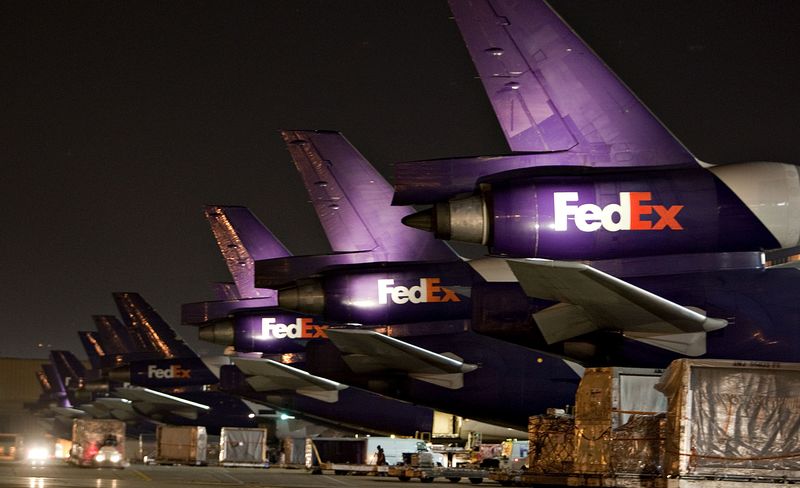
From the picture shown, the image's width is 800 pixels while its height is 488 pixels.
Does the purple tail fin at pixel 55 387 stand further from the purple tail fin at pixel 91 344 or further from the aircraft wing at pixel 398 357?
the aircraft wing at pixel 398 357

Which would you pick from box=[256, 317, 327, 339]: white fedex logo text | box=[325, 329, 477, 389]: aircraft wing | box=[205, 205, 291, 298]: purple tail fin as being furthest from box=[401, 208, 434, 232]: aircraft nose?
box=[205, 205, 291, 298]: purple tail fin

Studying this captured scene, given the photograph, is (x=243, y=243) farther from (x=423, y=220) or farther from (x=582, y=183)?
(x=582, y=183)

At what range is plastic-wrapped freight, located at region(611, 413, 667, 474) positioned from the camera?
19172 millimetres

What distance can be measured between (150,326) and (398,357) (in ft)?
164

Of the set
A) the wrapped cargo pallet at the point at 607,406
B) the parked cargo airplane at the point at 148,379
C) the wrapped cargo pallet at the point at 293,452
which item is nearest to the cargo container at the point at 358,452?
the wrapped cargo pallet at the point at 293,452

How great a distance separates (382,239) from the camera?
38.7m

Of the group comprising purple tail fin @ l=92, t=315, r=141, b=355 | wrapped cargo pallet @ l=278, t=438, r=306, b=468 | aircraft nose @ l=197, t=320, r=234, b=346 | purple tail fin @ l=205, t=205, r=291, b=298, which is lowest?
wrapped cargo pallet @ l=278, t=438, r=306, b=468

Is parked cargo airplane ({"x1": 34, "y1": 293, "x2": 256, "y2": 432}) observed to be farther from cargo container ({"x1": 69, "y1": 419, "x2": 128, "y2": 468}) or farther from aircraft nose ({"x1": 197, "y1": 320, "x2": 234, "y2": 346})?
aircraft nose ({"x1": 197, "y1": 320, "x2": 234, "y2": 346})

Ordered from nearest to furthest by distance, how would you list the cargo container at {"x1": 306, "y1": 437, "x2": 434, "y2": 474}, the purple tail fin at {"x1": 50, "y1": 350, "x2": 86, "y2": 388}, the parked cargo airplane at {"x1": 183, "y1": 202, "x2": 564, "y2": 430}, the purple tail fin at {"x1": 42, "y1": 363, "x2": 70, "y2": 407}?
the parked cargo airplane at {"x1": 183, "y1": 202, "x2": 564, "y2": 430} → the cargo container at {"x1": 306, "y1": 437, "x2": 434, "y2": 474} → the purple tail fin at {"x1": 50, "y1": 350, "x2": 86, "y2": 388} → the purple tail fin at {"x1": 42, "y1": 363, "x2": 70, "y2": 407}

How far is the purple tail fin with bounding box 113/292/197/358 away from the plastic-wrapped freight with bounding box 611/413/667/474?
60.0 metres

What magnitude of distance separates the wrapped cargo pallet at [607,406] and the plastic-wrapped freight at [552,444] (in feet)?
3.52

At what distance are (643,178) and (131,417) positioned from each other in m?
70.1

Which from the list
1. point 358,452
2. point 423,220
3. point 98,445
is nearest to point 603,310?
point 423,220

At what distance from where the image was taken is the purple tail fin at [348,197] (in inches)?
1521
